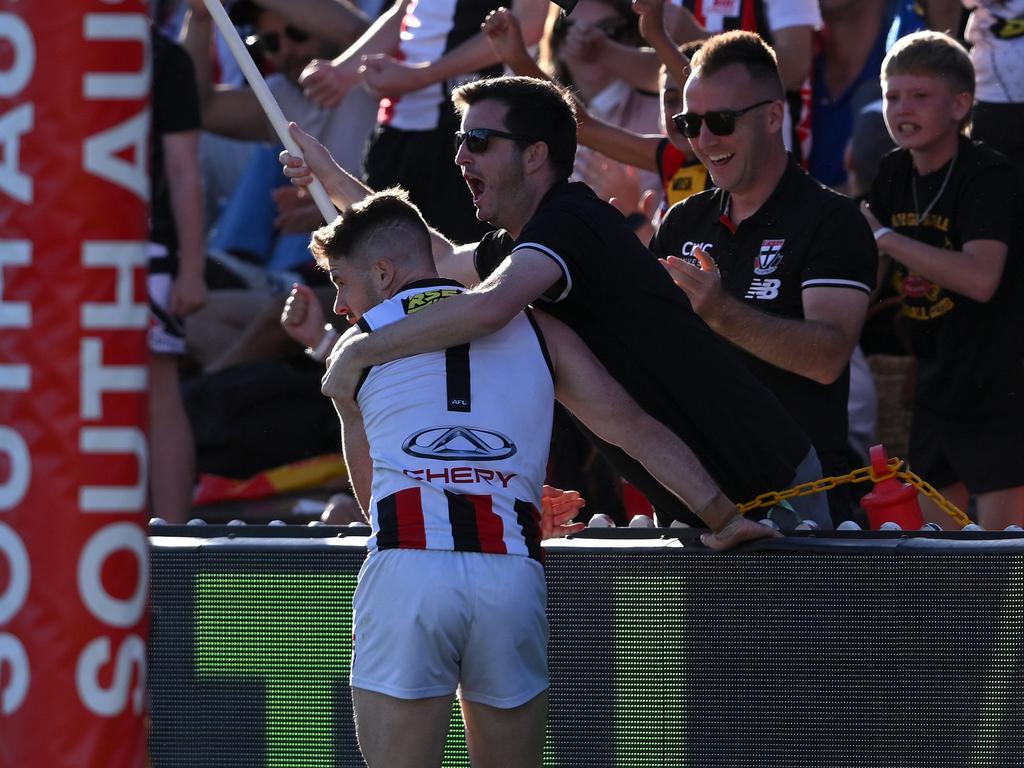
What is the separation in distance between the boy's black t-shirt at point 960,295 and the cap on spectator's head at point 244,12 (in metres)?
3.37

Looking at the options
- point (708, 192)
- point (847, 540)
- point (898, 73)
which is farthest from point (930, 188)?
point (847, 540)

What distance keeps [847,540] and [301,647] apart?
53.9 inches

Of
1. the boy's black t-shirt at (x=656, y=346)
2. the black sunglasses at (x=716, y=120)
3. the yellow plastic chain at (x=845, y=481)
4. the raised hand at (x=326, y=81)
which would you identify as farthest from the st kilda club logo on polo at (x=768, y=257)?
the raised hand at (x=326, y=81)

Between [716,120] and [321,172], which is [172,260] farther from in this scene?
[716,120]

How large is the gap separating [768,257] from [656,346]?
36.4 inches

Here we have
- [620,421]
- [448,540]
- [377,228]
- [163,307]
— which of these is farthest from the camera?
[163,307]

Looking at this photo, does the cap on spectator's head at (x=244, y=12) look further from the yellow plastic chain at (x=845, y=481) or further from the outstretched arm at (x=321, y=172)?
the yellow plastic chain at (x=845, y=481)

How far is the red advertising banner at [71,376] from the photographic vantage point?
79.6 inches

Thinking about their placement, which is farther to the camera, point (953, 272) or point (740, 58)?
point (953, 272)

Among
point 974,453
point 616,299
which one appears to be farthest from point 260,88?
point 974,453

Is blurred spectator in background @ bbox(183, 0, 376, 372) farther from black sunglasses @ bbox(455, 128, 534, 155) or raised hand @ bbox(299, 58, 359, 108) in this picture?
black sunglasses @ bbox(455, 128, 534, 155)

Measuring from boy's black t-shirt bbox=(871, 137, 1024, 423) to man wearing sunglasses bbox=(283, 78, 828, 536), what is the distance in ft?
5.19

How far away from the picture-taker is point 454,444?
3.55 metres

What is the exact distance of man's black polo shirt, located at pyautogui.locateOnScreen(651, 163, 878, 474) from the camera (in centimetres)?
496
